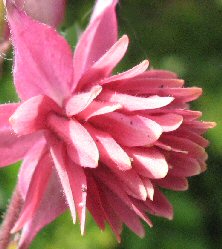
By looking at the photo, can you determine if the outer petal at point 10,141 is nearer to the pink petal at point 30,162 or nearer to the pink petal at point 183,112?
the pink petal at point 30,162

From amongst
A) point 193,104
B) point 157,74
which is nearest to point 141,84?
point 157,74

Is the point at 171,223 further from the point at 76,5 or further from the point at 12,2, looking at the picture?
the point at 12,2

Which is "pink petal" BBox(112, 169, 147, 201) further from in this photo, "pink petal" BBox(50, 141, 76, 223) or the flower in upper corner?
the flower in upper corner

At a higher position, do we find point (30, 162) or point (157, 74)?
point (157, 74)

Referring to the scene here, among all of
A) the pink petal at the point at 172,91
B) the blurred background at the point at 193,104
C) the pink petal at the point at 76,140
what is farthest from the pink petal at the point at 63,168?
the blurred background at the point at 193,104

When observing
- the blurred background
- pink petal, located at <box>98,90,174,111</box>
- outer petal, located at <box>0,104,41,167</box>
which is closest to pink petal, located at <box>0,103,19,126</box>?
outer petal, located at <box>0,104,41,167</box>

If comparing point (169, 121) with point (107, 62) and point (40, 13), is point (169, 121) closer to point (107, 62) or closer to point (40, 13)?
point (107, 62)
